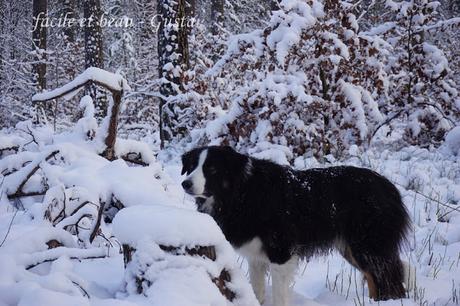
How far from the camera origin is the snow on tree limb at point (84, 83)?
432 centimetres

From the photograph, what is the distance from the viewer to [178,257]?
210 cm

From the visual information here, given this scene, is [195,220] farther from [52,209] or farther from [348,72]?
[348,72]

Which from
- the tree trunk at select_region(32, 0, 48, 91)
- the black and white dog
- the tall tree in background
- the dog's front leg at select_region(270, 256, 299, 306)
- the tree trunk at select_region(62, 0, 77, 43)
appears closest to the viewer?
the dog's front leg at select_region(270, 256, 299, 306)

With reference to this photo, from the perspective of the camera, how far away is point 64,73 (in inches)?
755

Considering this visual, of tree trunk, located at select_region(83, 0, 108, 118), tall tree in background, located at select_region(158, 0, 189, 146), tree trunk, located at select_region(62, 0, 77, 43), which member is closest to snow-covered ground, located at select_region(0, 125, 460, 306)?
tall tree in background, located at select_region(158, 0, 189, 146)

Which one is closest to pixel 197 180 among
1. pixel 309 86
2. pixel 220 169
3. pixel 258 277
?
pixel 220 169

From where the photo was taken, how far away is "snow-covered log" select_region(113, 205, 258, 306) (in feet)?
6.63

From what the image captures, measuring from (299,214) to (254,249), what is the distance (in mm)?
506

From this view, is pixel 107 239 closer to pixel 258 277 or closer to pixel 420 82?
pixel 258 277

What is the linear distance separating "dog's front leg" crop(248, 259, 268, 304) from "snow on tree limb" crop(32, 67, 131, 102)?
225cm

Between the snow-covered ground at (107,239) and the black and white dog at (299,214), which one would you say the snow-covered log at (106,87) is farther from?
the black and white dog at (299,214)

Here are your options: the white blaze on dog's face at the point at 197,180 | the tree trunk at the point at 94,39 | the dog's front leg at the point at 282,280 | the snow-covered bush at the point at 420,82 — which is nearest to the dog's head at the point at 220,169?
the white blaze on dog's face at the point at 197,180

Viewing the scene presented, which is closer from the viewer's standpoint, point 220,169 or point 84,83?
point 220,169

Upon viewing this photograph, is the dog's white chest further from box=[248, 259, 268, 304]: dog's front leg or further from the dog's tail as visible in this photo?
the dog's tail
